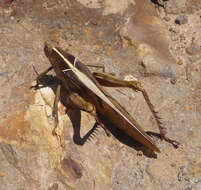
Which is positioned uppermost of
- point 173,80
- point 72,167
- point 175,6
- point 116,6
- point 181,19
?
point 116,6

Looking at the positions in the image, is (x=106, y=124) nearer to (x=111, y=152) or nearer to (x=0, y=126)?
(x=111, y=152)

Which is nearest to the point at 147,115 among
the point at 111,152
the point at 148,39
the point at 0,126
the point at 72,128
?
the point at 111,152

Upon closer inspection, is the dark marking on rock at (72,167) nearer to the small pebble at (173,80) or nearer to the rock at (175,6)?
the small pebble at (173,80)

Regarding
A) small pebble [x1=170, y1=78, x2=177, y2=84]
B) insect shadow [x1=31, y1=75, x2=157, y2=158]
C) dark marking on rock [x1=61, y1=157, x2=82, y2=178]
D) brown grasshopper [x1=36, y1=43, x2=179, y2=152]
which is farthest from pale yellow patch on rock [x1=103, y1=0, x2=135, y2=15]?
dark marking on rock [x1=61, y1=157, x2=82, y2=178]

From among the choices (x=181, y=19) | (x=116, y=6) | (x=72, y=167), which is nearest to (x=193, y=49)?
(x=181, y=19)

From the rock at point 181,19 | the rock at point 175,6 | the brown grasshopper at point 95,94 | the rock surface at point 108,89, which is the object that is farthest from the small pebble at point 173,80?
the rock at point 175,6

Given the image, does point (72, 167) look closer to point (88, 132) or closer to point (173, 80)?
point (88, 132)

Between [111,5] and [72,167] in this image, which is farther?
[111,5]
